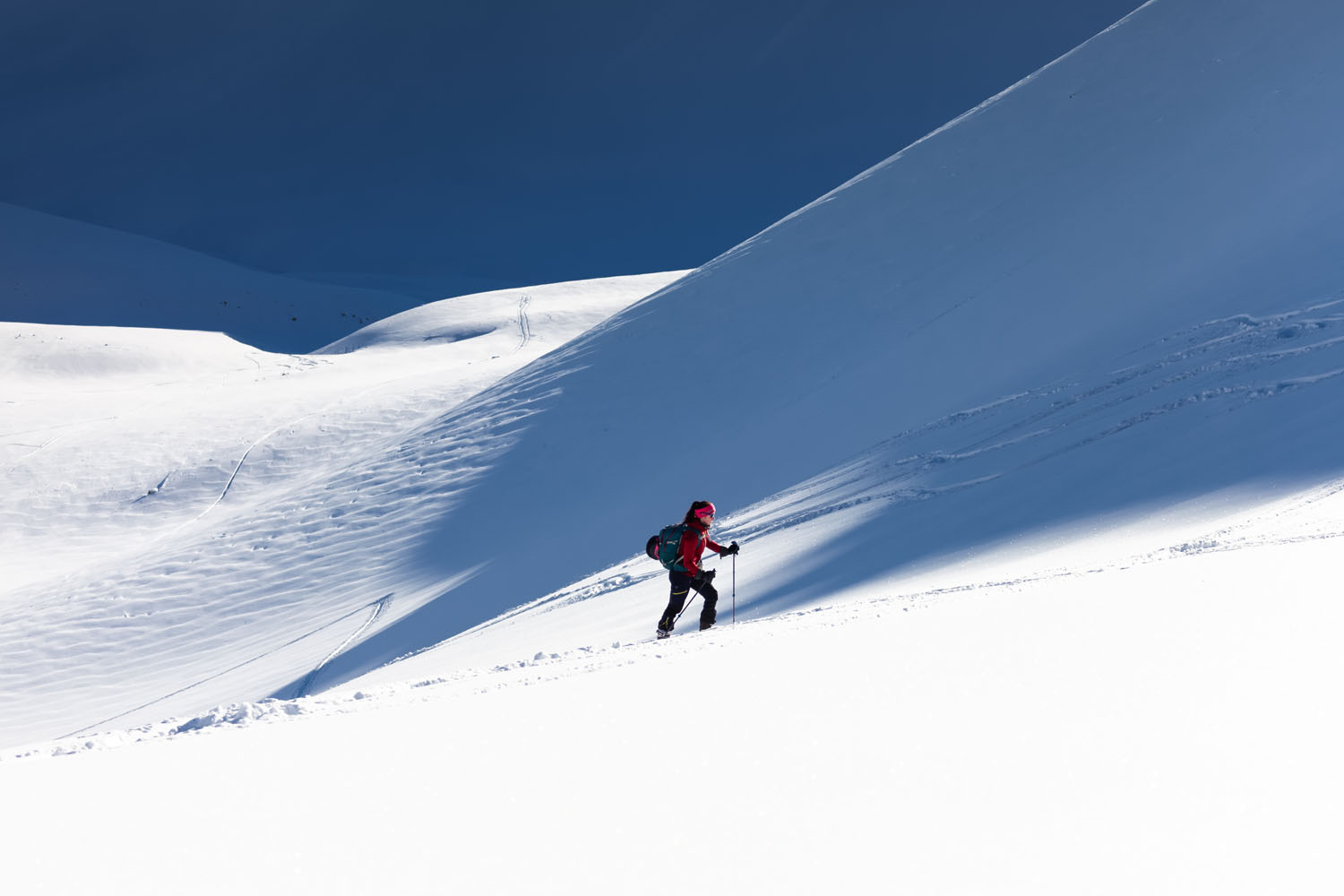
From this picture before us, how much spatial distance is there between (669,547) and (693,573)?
224mm

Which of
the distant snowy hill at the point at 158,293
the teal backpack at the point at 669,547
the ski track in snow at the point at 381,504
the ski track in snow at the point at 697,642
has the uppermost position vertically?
the distant snowy hill at the point at 158,293

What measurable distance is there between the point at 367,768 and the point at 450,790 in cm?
38

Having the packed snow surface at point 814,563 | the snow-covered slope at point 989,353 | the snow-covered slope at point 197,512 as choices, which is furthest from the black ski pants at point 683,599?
the snow-covered slope at point 197,512

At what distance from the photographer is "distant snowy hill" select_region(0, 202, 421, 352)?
42.9 meters

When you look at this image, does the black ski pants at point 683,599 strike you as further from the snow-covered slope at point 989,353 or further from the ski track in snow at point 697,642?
the snow-covered slope at point 989,353

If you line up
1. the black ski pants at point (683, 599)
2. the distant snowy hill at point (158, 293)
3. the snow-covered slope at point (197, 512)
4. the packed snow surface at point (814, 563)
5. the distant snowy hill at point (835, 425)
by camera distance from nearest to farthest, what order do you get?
1. the packed snow surface at point (814, 563)
2. the black ski pants at point (683, 599)
3. the distant snowy hill at point (835, 425)
4. the snow-covered slope at point (197, 512)
5. the distant snowy hill at point (158, 293)

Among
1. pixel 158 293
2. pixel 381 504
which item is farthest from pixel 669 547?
pixel 158 293

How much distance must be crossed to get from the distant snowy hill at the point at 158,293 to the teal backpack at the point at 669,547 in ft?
117

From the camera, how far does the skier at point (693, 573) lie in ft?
22.0

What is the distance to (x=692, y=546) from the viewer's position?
679 centimetres

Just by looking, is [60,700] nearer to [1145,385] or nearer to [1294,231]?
[1145,385]

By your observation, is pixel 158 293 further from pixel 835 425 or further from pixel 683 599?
pixel 683 599

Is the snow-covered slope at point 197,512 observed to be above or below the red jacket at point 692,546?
above

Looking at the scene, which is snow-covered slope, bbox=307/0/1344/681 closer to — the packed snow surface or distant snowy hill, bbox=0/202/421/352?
the packed snow surface
